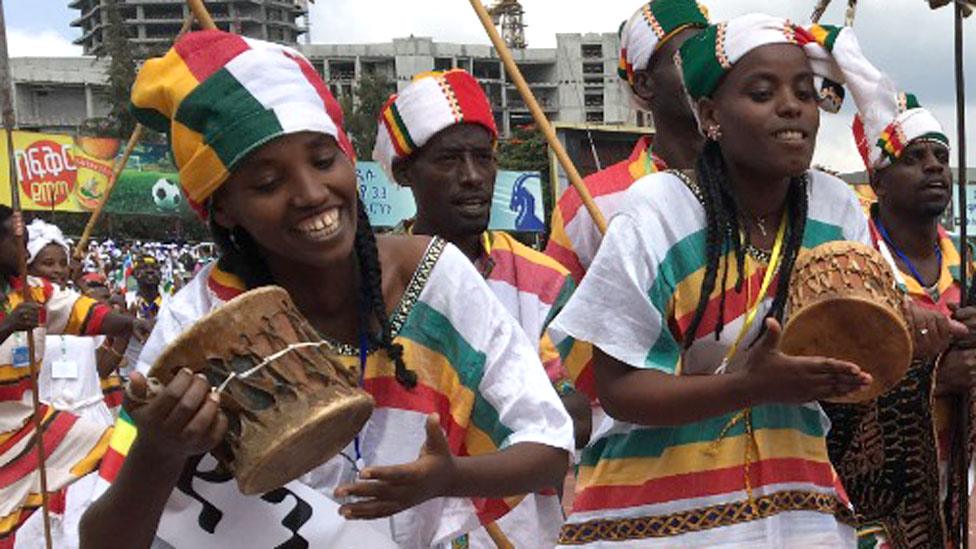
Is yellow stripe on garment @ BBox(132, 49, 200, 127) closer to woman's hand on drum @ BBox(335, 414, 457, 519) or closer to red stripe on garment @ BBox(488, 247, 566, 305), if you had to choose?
woman's hand on drum @ BBox(335, 414, 457, 519)

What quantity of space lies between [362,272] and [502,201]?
70.5 feet

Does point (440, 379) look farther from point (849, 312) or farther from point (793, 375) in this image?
point (849, 312)

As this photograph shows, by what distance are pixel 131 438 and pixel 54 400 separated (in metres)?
6.90

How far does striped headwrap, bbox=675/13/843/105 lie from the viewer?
326cm

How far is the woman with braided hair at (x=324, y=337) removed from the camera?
2.39m

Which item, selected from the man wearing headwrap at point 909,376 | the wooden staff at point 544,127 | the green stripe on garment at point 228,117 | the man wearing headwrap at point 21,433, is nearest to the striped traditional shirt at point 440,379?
the green stripe on garment at point 228,117

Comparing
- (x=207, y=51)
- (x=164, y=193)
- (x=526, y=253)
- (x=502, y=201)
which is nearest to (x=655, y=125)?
(x=526, y=253)

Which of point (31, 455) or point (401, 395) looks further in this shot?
point (31, 455)

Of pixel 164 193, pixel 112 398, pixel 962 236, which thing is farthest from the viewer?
pixel 164 193

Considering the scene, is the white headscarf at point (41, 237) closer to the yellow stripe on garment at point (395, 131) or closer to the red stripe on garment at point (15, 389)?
the red stripe on garment at point (15, 389)

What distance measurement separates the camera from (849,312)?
2.96 meters

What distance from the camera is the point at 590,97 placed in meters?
111

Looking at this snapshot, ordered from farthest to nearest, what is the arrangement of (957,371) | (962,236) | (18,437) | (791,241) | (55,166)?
(55,166), (18,437), (957,371), (962,236), (791,241)

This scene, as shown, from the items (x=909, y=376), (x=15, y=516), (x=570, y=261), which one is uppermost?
(x=570, y=261)
